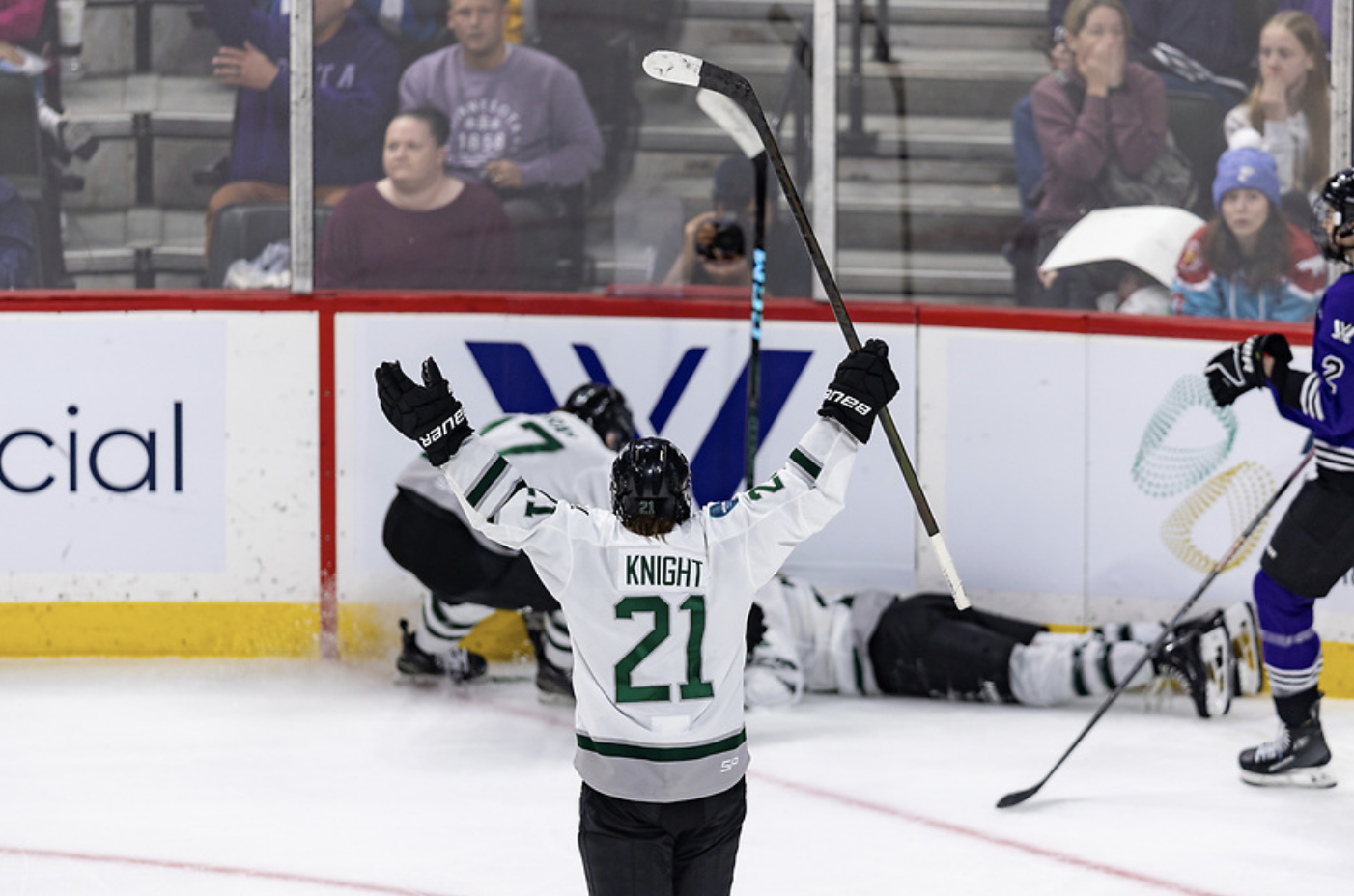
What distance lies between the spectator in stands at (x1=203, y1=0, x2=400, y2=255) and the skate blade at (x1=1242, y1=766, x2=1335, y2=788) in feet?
9.42

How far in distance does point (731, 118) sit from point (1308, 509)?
172 cm

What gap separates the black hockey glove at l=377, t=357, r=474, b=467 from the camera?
227 centimetres

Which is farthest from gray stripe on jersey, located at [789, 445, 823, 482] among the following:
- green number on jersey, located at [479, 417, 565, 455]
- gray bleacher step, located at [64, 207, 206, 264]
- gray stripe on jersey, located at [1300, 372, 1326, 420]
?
gray bleacher step, located at [64, 207, 206, 264]

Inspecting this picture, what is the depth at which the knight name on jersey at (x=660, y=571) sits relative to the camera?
222cm

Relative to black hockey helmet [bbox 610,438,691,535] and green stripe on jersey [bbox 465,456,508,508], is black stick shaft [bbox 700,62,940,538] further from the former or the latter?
green stripe on jersey [bbox 465,456,508,508]

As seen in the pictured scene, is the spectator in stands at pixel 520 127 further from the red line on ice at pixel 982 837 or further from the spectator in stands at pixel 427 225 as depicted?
the red line on ice at pixel 982 837

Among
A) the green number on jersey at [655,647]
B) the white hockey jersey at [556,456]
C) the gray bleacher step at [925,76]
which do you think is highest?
the gray bleacher step at [925,76]

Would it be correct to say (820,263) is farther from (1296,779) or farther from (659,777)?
(1296,779)

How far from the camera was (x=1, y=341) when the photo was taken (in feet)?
15.7

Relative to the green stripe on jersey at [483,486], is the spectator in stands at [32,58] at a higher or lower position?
higher

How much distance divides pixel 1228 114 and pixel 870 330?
1144 millimetres

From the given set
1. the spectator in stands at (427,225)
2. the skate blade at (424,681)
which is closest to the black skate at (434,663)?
the skate blade at (424,681)

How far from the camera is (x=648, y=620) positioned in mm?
2221

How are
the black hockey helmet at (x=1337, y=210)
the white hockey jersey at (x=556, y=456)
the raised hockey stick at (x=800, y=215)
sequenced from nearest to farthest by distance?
the raised hockey stick at (x=800, y=215) < the black hockey helmet at (x=1337, y=210) < the white hockey jersey at (x=556, y=456)
